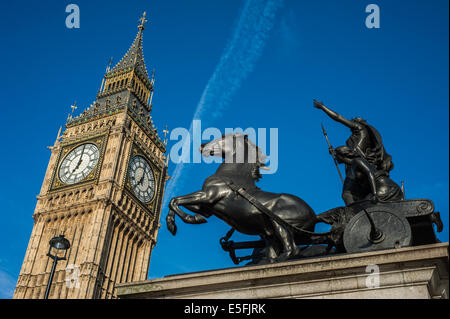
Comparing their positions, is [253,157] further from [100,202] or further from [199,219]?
[100,202]

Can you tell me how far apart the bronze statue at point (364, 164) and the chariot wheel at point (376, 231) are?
0.55m

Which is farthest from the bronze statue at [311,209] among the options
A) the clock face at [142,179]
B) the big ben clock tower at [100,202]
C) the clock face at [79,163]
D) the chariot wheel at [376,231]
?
the clock face at [79,163]

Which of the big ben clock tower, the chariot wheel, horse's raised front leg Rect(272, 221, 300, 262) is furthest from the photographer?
the big ben clock tower

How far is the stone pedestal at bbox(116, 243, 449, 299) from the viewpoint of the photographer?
6.16m

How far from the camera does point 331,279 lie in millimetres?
6523

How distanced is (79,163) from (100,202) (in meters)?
6.01

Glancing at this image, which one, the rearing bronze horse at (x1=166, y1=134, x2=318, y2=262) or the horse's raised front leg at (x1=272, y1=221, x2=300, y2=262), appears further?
the rearing bronze horse at (x1=166, y1=134, x2=318, y2=262)

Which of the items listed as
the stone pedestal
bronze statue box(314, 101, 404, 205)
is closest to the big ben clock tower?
bronze statue box(314, 101, 404, 205)

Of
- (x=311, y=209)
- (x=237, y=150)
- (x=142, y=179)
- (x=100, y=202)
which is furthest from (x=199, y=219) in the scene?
(x=142, y=179)

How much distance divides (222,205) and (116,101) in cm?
4951

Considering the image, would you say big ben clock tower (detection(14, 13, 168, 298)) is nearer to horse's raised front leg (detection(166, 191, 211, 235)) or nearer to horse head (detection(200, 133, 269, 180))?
horse head (detection(200, 133, 269, 180))

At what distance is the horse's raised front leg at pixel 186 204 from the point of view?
27.4ft

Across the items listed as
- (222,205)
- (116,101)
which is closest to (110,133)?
(116,101)
